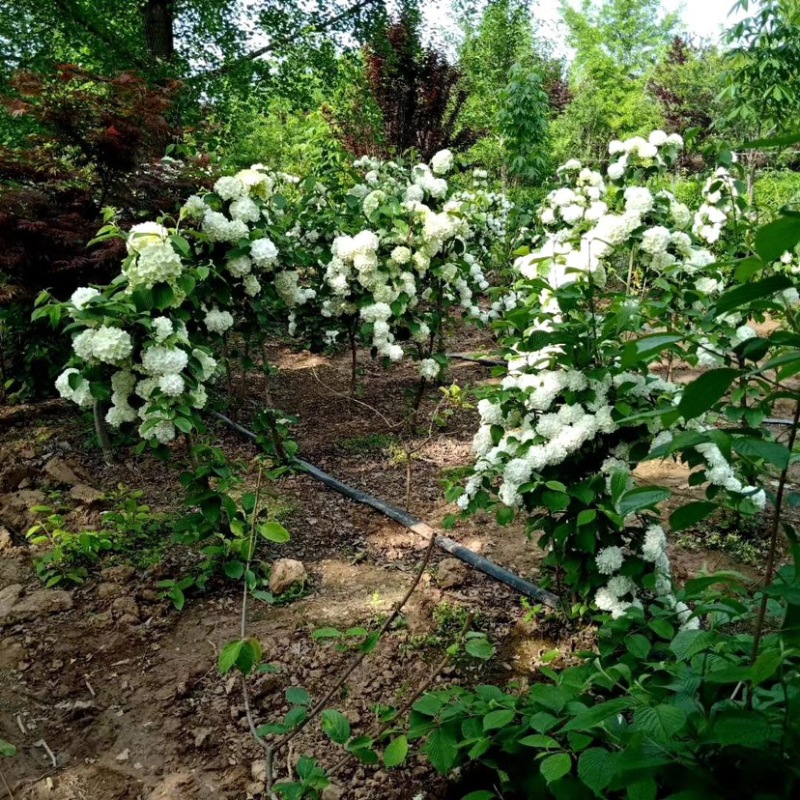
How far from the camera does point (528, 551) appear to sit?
276 centimetres

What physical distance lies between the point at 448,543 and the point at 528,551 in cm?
34

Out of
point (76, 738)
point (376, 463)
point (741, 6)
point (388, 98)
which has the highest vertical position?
point (388, 98)

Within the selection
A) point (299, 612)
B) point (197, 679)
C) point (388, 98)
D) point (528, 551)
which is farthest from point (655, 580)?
point (388, 98)

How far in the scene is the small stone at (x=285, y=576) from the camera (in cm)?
243

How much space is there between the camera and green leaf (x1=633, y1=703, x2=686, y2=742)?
0.83 meters

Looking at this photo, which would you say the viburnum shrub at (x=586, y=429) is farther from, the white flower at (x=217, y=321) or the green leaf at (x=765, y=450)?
the white flower at (x=217, y=321)

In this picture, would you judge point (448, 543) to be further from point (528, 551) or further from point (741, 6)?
point (741, 6)

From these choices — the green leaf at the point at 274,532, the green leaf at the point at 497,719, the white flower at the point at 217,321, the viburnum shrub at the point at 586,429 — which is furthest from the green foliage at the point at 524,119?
the green leaf at the point at 497,719

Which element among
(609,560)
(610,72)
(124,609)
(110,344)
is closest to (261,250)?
(110,344)

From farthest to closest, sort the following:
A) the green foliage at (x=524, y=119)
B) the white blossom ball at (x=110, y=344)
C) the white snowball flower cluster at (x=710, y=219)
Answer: the green foliage at (x=524, y=119)
the white snowball flower cluster at (x=710, y=219)
the white blossom ball at (x=110, y=344)

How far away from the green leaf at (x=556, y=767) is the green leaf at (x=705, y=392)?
68 cm

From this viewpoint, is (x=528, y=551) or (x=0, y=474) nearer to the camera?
(x=528, y=551)

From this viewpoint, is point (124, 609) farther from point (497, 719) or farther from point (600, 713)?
point (600, 713)

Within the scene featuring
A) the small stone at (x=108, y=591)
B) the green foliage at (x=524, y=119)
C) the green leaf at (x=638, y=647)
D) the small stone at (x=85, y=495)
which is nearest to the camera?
the green leaf at (x=638, y=647)
